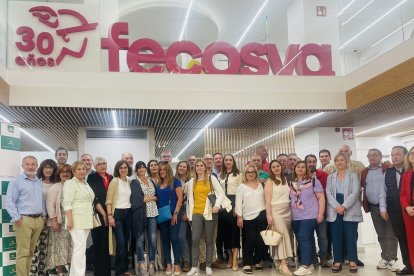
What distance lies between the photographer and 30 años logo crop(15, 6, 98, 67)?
20.7ft

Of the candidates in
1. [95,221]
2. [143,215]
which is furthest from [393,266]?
[95,221]

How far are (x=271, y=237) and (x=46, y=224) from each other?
9.11ft

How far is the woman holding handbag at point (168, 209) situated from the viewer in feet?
17.7

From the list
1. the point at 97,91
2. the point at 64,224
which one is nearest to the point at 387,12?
the point at 97,91

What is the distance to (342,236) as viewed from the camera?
544 cm

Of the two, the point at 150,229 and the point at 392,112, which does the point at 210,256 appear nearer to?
the point at 150,229

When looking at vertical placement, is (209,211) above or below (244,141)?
below

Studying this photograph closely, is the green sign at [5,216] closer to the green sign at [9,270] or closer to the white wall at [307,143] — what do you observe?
the green sign at [9,270]

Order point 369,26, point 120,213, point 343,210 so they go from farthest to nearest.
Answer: point 369,26
point 343,210
point 120,213

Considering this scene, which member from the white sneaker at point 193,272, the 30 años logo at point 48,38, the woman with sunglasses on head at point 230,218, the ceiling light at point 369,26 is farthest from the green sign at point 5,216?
the ceiling light at point 369,26

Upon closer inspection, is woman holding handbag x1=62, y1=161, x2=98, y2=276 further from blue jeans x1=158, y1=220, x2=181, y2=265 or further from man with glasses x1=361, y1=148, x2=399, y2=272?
man with glasses x1=361, y1=148, x2=399, y2=272

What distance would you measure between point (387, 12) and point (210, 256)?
4.88 m

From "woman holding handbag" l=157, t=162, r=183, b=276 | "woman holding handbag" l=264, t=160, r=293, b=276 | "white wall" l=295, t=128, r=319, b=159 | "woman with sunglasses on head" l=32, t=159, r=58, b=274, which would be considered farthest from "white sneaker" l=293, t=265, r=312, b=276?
"white wall" l=295, t=128, r=319, b=159

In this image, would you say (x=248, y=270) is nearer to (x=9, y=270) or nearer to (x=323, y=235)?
(x=323, y=235)
